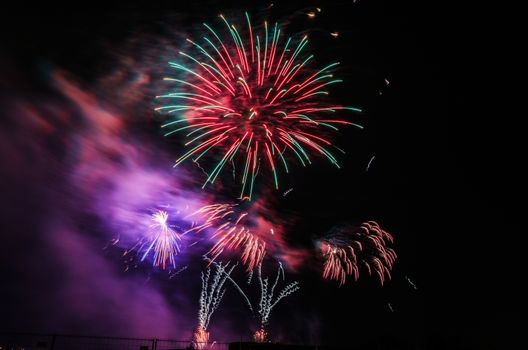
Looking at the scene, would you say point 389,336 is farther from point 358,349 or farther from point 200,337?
point 200,337

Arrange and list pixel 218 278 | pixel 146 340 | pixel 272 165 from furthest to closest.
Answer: pixel 218 278, pixel 272 165, pixel 146 340

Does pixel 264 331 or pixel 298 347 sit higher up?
pixel 264 331

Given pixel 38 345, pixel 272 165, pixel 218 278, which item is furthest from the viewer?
pixel 218 278

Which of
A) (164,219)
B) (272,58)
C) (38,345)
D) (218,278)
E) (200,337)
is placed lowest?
(38,345)

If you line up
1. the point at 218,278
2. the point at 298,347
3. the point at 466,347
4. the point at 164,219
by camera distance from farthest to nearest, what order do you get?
the point at 466,347
the point at 218,278
the point at 298,347
the point at 164,219

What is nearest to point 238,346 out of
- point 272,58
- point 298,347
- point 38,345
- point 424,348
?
point 298,347

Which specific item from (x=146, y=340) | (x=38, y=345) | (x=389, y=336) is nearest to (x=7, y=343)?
(x=38, y=345)

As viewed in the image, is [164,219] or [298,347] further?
[298,347]

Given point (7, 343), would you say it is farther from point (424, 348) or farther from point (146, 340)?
point (424, 348)

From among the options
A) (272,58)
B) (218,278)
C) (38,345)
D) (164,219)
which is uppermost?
(272,58)
